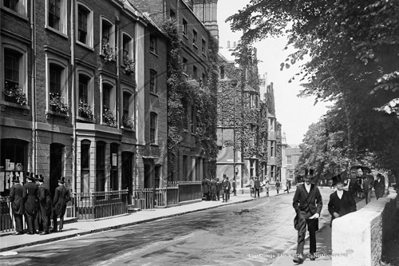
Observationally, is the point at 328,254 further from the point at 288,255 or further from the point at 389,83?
the point at 389,83

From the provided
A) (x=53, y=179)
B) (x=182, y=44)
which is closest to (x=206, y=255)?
(x=53, y=179)

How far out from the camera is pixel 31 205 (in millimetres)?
14547

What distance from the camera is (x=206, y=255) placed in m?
10.4

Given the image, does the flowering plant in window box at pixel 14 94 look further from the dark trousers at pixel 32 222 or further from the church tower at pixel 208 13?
the church tower at pixel 208 13

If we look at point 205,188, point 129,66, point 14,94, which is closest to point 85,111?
point 14,94

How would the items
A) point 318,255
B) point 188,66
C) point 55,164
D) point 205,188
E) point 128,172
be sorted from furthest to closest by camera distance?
point 205,188, point 188,66, point 128,172, point 55,164, point 318,255

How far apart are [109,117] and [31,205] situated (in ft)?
28.9

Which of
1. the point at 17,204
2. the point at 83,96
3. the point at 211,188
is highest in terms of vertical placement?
the point at 83,96

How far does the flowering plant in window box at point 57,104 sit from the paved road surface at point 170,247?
18.9 ft

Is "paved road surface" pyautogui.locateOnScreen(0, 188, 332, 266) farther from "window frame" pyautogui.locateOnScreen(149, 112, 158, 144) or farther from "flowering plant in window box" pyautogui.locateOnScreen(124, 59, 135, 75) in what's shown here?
"window frame" pyautogui.locateOnScreen(149, 112, 158, 144)

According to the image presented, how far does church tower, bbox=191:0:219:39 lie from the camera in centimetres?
4506

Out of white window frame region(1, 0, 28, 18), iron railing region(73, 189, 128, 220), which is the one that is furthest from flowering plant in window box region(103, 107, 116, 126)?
white window frame region(1, 0, 28, 18)

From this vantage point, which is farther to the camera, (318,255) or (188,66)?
(188,66)

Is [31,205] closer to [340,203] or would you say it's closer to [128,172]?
[340,203]
